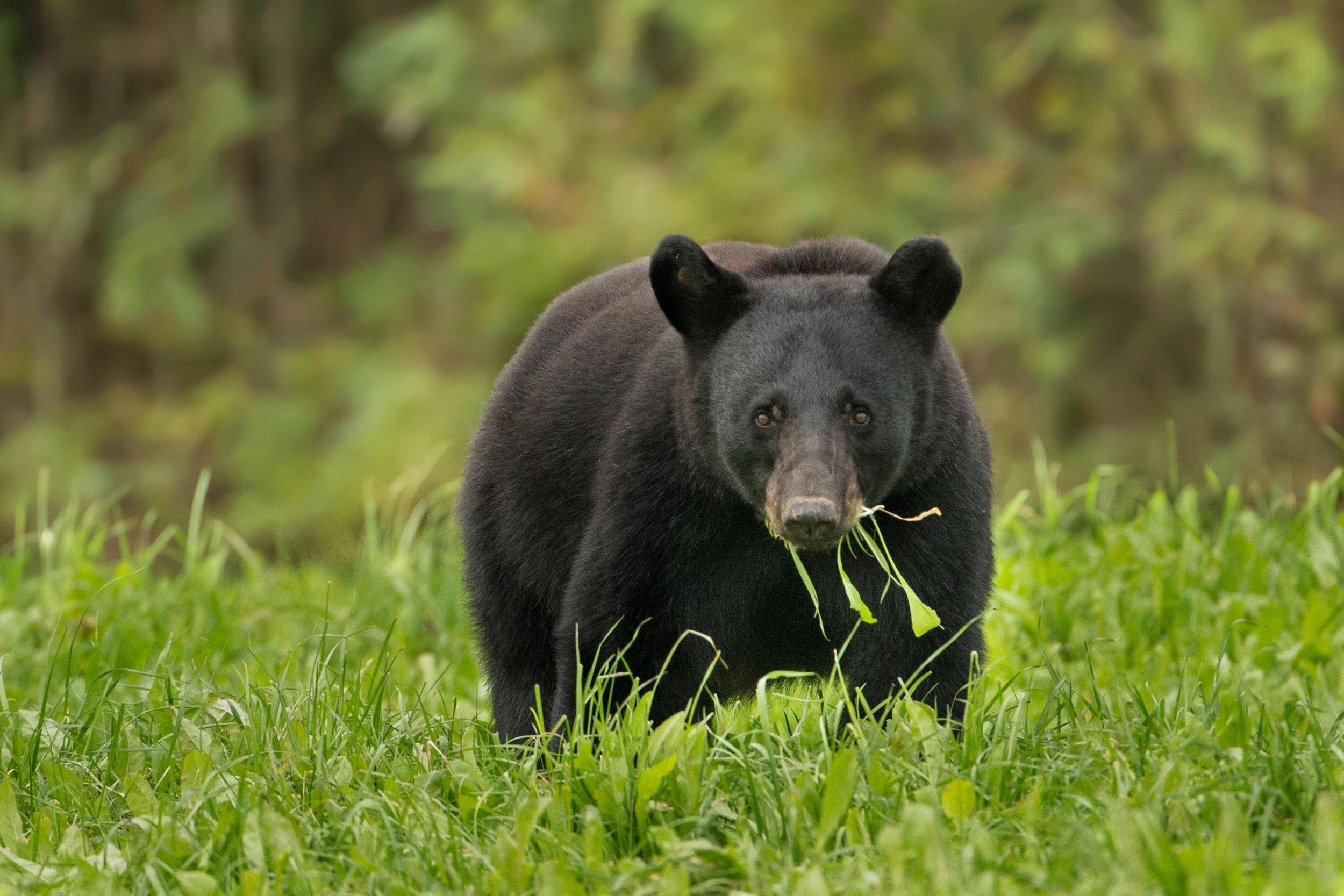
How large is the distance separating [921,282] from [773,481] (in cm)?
54

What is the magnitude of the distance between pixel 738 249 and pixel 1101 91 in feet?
25.8

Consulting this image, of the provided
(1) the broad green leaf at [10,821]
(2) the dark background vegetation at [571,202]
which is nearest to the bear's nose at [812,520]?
(1) the broad green leaf at [10,821]

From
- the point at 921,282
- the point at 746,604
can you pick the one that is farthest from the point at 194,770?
the point at 921,282

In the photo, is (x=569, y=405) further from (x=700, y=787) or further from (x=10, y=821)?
(x=10, y=821)

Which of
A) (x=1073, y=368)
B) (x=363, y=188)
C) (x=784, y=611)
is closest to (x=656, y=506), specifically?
(x=784, y=611)

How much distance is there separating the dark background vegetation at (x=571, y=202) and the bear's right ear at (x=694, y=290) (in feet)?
16.2

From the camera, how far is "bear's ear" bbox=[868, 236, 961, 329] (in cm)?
333

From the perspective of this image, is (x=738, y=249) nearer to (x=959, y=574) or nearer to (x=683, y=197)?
(x=959, y=574)

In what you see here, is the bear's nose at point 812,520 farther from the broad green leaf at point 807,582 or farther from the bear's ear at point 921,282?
the bear's ear at point 921,282

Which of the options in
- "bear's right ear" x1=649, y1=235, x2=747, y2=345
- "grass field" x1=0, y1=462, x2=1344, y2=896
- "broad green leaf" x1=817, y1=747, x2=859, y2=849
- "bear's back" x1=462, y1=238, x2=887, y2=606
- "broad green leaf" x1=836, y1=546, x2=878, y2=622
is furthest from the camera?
"bear's back" x1=462, y1=238, x2=887, y2=606

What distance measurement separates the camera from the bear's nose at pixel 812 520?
3.00m

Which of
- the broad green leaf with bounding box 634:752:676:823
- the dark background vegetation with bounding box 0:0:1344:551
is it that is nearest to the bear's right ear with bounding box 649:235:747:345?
the broad green leaf with bounding box 634:752:676:823

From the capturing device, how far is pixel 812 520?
3010 mm

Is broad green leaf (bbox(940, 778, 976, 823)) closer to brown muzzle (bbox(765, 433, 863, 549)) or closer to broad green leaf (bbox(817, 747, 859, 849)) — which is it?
broad green leaf (bbox(817, 747, 859, 849))
